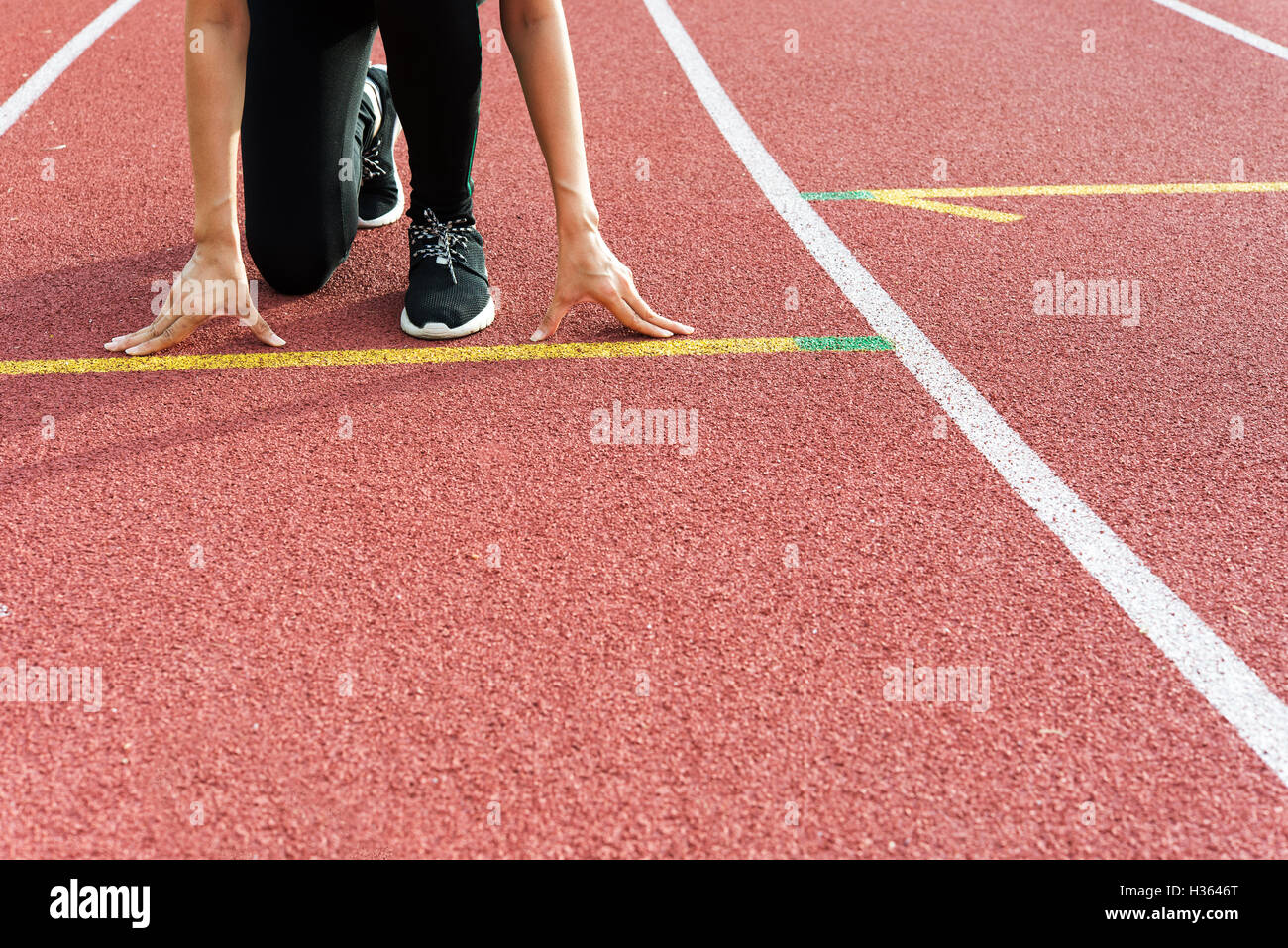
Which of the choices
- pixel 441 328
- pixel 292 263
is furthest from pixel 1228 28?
pixel 292 263

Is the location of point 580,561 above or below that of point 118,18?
below

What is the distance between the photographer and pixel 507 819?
1949 millimetres

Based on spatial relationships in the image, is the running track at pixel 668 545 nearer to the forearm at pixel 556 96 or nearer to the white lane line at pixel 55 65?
the forearm at pixel 556 96

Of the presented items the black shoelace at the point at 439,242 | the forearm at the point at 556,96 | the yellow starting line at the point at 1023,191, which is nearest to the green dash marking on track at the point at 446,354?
the black shoelace at the point at 439,242

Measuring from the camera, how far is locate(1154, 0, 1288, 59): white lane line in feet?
21.5

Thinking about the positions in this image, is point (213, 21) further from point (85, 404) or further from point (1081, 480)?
point (1081, 480)

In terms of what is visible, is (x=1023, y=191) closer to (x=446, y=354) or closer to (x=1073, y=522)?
(x=1073, y=522)

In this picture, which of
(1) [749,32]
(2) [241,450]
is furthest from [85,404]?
(1) [749,32]

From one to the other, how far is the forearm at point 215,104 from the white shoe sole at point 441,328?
0.57m

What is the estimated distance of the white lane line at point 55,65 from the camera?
5410mm

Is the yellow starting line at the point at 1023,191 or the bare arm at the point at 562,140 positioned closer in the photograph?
the bare arm at the point at 562,140

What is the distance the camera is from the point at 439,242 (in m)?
3.61

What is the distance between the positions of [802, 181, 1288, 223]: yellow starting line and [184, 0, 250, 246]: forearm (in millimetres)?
2273
